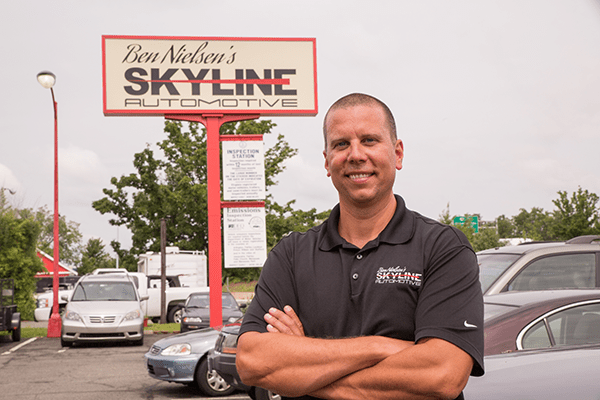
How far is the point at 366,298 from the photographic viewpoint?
226 centimetres

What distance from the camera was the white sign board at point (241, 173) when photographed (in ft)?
49.8

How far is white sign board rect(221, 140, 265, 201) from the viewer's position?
15172mm

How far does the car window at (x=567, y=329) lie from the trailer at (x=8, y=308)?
1537 centimetres

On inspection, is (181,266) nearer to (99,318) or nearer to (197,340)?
(99,318)

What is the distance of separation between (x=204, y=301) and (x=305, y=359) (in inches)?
662

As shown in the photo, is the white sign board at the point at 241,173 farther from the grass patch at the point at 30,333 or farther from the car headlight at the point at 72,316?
the grass patch at the point at 30,333

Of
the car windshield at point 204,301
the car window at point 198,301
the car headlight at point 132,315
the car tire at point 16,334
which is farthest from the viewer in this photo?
the car window at point 198,301

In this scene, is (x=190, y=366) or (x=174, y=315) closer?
(x=190, y=366)

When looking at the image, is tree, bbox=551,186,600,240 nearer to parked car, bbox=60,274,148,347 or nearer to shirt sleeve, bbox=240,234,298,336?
parked car, bbox=60,274,148,347

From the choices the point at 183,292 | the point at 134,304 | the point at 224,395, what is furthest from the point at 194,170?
the point at 224,395

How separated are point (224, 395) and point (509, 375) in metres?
6.81

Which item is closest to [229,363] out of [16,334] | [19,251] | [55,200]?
[16,334]

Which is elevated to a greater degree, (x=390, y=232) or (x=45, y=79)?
(x=45, y=79)

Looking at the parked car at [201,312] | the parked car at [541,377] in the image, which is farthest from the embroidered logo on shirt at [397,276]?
the parked car at [201,312]
